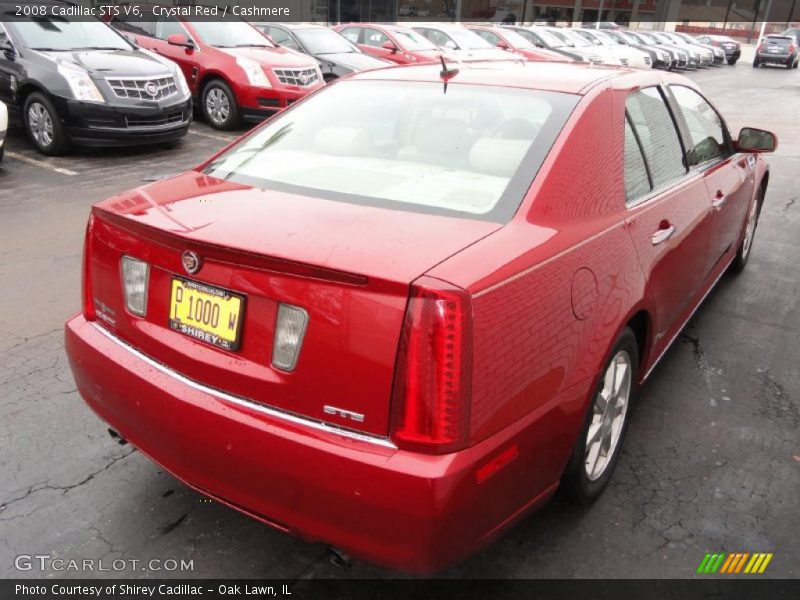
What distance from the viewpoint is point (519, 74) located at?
294 cm

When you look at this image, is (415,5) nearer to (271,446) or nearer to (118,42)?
(118,42)

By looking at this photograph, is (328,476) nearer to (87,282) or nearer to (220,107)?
(87,282)

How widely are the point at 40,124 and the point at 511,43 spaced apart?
1463 cm

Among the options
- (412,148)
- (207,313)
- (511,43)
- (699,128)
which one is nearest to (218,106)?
(699,128)

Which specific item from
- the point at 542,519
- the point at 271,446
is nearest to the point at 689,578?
the point at 542,519

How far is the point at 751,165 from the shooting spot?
4.67m

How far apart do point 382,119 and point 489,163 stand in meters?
0.61

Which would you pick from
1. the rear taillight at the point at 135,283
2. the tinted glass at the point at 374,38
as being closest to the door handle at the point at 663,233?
the rear taillight at the point at 135,283

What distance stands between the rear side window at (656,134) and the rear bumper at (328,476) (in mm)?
1565

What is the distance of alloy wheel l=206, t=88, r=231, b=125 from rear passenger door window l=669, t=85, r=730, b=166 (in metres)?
7.67

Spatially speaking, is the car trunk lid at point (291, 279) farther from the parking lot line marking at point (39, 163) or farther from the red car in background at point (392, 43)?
the red car in background at point (392, 43)

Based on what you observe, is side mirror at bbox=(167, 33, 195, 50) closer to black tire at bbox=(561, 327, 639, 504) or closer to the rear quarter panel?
the rear quarter panel

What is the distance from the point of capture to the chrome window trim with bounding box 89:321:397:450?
1808 mm

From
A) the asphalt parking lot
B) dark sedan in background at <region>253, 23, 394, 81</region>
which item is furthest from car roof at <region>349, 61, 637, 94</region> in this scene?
dark sedan in background at <region>253, 23, 394, 81</region>
